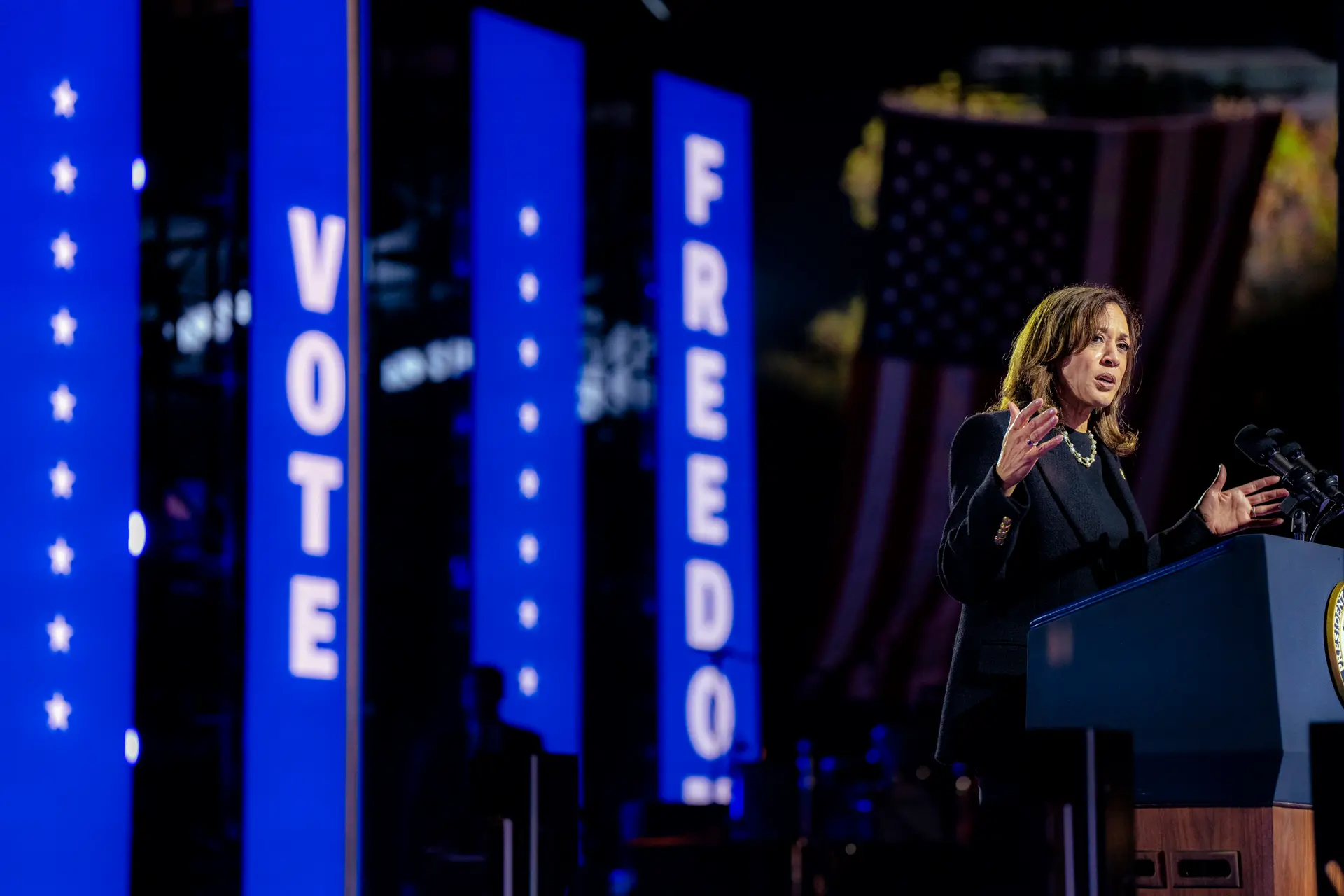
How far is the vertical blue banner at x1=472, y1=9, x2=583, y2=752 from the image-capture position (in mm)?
6594

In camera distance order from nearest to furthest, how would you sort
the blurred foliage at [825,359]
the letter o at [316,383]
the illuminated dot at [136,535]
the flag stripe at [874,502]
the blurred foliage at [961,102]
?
1. the illuminated dot at [136,535]
2. the letter o at [316,383]
3. the flag stripe at [874,502]
4. the blurred foliage at [961,102]
5. the blurred foliage at [825,359]

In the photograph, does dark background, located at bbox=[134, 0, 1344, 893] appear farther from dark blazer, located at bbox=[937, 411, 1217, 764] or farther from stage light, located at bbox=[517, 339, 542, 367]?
dark blazer, located at bbox=[937, 411, 1217, 764]

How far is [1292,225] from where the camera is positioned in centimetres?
914

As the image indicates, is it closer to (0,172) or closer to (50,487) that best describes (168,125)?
(0,172)

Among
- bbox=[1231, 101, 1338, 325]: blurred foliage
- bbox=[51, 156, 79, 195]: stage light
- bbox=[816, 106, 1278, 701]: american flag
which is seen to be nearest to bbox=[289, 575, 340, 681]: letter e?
bbox=[51, 156, 79, 195]: stage light

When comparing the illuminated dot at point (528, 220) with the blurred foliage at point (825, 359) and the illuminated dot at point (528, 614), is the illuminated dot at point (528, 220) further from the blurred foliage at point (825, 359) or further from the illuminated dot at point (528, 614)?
the blurred foliage at point (825, 359)

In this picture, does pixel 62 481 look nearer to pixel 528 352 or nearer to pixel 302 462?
pixel 302 462

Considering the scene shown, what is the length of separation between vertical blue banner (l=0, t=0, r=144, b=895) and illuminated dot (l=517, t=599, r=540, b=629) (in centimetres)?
210

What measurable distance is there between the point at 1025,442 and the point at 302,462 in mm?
3614

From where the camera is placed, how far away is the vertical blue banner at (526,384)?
6594 mm

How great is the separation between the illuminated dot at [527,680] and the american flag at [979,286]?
2549 millimetres

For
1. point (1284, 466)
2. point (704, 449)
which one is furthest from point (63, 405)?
point (704, 449)

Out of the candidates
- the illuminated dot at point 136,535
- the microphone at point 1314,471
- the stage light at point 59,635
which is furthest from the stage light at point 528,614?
the microphone at point 1314,471

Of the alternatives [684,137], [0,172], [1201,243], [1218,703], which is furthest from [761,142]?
[1218,703]
